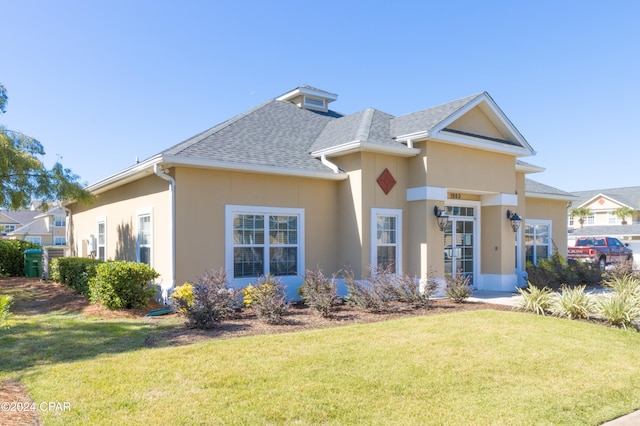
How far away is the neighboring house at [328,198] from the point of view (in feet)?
35.2

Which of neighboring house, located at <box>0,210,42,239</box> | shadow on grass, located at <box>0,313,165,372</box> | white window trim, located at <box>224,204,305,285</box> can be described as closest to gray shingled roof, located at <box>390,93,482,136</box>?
white window trim, located at <box>224,204,305,285</box>

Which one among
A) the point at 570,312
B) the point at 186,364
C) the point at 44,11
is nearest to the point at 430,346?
the point at 186,364

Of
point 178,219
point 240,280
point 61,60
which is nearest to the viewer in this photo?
point 178,219

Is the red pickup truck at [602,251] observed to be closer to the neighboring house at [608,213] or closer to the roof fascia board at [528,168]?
the roof fascia board at [528,168]

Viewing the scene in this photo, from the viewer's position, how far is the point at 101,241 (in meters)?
16.1

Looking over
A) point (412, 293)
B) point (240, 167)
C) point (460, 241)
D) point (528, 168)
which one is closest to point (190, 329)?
point (240, 167)

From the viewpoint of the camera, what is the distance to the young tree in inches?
504

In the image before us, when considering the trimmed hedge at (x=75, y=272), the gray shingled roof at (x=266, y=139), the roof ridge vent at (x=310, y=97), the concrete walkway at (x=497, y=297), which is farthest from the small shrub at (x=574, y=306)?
the roof ridge vent at (x=310, y=97)

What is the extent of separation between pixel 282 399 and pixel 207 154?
291 inches

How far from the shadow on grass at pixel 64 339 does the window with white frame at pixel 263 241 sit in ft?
10.2

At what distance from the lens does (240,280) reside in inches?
437

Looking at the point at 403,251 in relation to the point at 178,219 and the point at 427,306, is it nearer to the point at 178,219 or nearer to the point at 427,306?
the point at 427,306

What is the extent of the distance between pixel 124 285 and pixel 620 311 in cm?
1032

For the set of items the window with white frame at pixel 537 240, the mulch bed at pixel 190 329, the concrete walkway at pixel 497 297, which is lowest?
the concrete walkway at pixel 497 297
